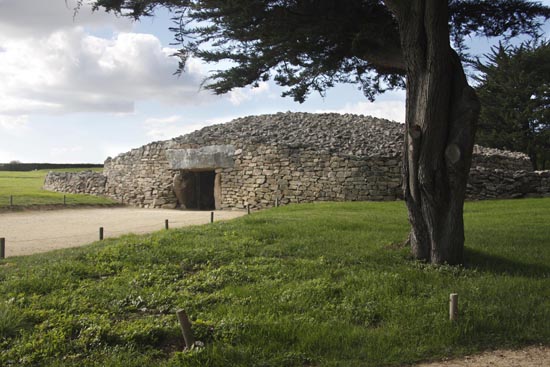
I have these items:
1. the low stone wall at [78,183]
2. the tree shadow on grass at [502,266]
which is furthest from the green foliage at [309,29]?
the low stone wall at [78,183]

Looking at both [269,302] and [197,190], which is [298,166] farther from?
[269,302]

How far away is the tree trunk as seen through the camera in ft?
24.3

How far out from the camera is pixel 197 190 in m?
24.8

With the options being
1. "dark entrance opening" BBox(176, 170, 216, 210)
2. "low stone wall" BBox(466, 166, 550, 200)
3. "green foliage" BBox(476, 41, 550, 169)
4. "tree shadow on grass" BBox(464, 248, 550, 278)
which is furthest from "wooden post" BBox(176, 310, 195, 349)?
"green foliage" BBox(476, 41, 550, 169)

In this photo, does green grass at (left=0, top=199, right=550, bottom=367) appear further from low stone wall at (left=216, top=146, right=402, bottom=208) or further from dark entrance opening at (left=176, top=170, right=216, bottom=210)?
dark entrance opening at (left=176, top=170, right=216, bottom=210)

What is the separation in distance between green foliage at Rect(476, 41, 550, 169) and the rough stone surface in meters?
5.73

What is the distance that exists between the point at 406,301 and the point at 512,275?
216 cm

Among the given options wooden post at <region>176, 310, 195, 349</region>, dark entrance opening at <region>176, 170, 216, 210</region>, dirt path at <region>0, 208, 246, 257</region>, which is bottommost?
dirt path at <region>0, 208, 246, 257</region>

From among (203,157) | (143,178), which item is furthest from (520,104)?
(143,178)

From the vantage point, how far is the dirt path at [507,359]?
4594 millimetres

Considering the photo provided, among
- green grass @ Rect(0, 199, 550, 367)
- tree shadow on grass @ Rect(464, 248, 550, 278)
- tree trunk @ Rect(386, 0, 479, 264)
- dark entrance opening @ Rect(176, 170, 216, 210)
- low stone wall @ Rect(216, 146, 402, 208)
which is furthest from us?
dark entrance opening @ Rect(176, 170, 216, 210)

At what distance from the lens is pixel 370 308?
18.9 feet

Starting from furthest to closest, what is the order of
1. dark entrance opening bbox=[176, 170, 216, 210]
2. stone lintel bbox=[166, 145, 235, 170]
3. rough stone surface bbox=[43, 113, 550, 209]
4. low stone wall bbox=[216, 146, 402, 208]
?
dark entrance opening bbox=[176, 170, 216, 210], stone lintel bbox=[166, 145, 235, 170], rough stone surface bbox=[43, 113, 550, 209], low stone wall bbox=[216, 146, 402, 208]

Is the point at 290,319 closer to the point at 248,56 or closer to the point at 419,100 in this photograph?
the point at 419,100
